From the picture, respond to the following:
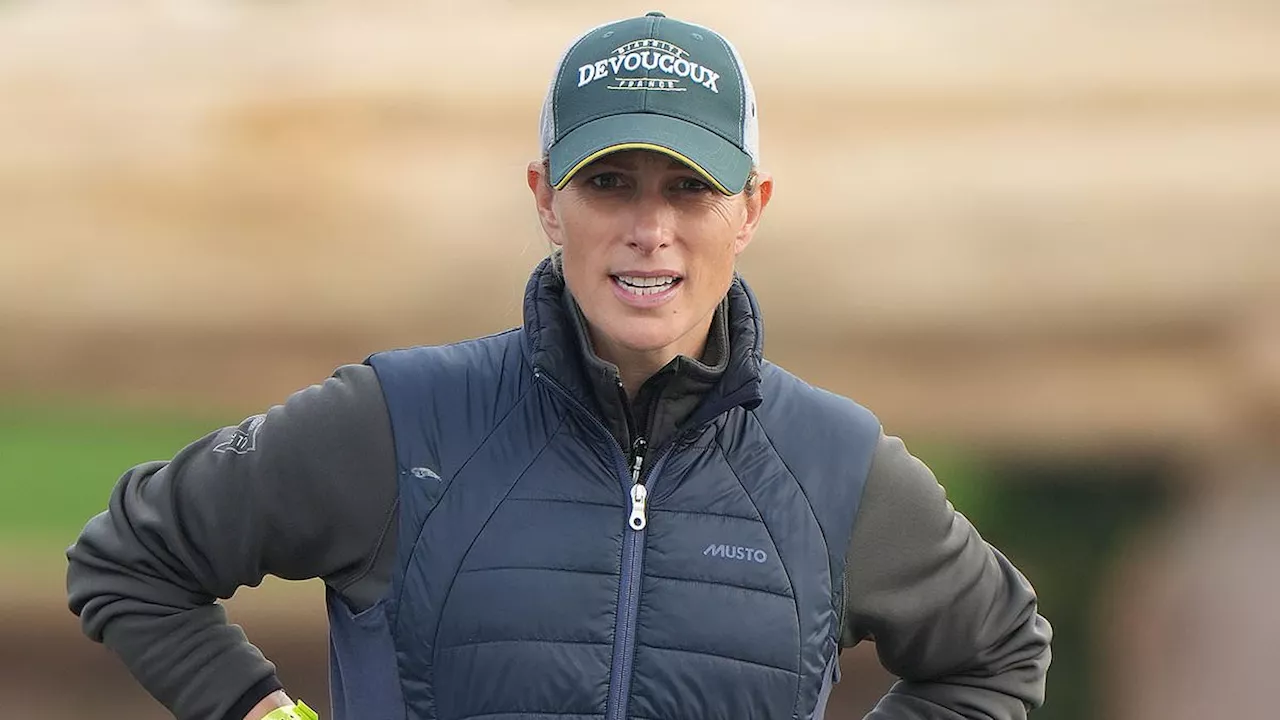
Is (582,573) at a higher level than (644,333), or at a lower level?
lower

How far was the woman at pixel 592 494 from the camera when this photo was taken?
3.50ft

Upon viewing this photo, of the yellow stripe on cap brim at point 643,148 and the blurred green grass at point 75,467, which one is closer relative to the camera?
the yellow stripe on cap brim at point 643,148

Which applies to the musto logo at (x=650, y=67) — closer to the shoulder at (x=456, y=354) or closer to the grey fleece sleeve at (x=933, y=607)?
the shoulder at (x=456, y=354)

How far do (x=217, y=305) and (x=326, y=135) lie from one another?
30 cm

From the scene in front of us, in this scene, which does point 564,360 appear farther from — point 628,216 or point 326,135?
point 326,135

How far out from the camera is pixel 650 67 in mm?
1087

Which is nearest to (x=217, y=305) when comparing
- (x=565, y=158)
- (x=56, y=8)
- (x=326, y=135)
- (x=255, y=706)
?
(x=326, y=135)

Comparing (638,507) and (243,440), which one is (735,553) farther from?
(243,440)

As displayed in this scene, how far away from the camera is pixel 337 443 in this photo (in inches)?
43.4

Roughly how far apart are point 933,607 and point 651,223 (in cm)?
36

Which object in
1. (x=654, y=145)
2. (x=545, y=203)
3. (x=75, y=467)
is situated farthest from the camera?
(x=75, y=467)

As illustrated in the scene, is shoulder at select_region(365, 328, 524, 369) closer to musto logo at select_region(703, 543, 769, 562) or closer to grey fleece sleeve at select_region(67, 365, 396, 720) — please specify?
grey fleece sleeve at select_region(67, 365, 396, 720)

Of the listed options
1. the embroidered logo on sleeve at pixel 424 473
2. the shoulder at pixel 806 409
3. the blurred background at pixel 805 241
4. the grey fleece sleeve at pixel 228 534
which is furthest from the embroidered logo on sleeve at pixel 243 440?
the blurred background at pixel 805 241

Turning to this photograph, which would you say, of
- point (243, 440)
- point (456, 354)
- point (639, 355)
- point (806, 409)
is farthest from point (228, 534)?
point (806, 409)
